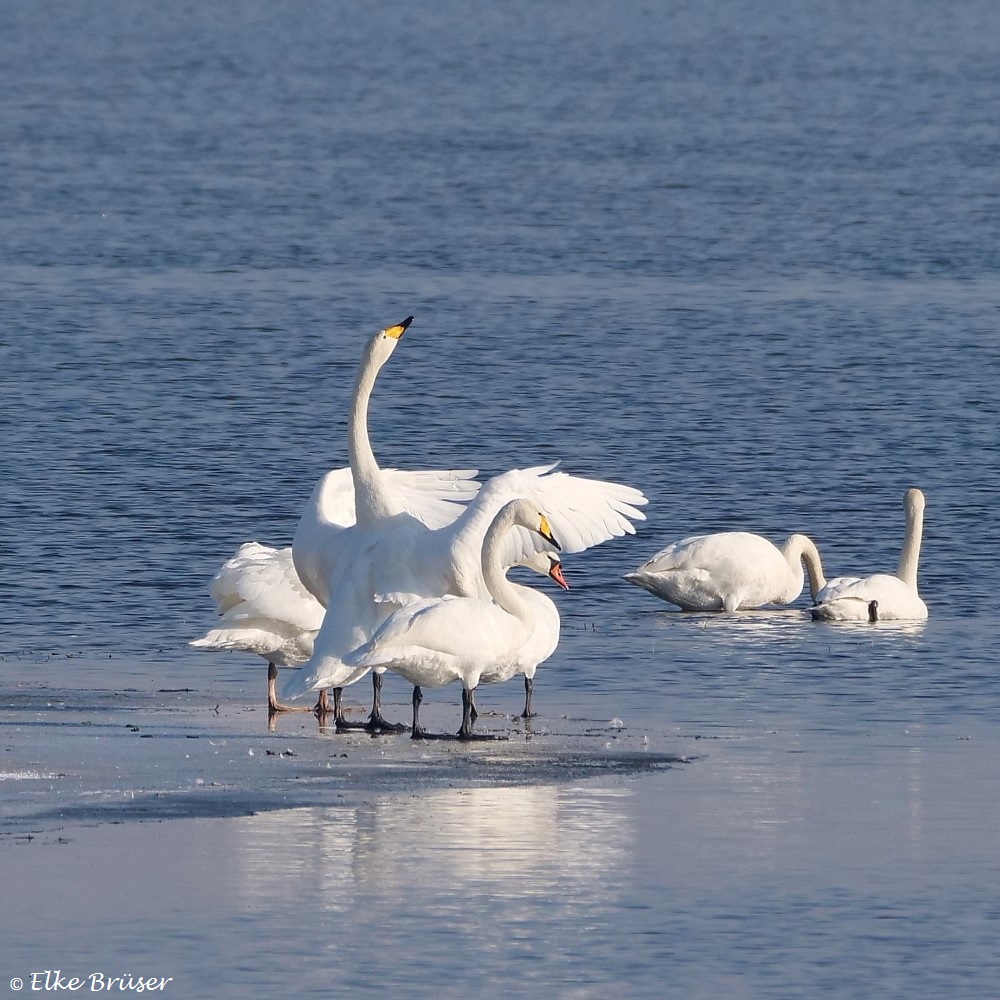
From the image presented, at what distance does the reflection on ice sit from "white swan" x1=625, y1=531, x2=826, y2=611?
5.73 m

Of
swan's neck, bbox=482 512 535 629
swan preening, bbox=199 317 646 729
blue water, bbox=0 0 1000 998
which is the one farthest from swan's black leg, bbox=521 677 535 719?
blue water, bbox=0 0 1000 998

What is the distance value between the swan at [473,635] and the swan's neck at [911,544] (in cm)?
442

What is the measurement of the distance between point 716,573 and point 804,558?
3.55 ft

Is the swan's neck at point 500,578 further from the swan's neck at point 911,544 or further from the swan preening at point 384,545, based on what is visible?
the swan's neck at point 911,544

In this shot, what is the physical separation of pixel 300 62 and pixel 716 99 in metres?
16.2

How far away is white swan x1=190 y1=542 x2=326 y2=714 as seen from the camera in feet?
44.4

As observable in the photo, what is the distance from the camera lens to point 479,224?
36250mm

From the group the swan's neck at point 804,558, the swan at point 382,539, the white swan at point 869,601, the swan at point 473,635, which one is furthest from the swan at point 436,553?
the swan's neck at point 804,558

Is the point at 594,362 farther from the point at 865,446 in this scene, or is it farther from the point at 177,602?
the point at 177,602

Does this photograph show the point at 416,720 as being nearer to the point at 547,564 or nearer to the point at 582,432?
the point at 547,564

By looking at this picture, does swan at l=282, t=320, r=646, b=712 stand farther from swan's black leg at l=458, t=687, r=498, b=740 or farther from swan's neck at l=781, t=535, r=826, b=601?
swan's neck at l=781, t=535, r=826, b=601

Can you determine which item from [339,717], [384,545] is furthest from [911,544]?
[339,717]

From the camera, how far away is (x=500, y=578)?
42.8ft

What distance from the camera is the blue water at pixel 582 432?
933 cm
